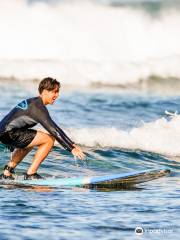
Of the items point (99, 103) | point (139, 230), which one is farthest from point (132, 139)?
point (139, 230)

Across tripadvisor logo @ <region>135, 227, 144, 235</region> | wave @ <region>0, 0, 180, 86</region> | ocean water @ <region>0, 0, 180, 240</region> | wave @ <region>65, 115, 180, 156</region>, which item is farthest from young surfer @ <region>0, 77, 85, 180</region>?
wave @ <region>0, 0, 180, 86</region>

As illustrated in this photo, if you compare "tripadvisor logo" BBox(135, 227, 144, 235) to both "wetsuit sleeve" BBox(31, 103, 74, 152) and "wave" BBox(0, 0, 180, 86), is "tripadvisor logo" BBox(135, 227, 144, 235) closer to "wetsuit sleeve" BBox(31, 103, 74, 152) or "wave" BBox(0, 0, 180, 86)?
"wetsuit sleeve" BBox(31, 103, 74, 152)

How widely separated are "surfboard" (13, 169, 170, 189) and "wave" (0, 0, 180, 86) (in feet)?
56.9

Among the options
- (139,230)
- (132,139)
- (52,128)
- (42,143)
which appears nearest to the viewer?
(139,230)

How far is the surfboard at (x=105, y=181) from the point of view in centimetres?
1007

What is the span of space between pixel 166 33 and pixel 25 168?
76.3 ft

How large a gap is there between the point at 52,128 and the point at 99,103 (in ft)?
36.8

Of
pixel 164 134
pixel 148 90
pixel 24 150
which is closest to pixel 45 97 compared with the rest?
pixel 24 150

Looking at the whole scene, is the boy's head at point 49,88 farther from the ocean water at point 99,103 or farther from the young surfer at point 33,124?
the ocean water at point 99,103

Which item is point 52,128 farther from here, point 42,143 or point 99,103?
point 99,103

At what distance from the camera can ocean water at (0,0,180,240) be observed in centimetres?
822

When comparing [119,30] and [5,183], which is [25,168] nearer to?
[5,183]

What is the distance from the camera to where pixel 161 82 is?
2745 cm

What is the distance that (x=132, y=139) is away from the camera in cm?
1496
